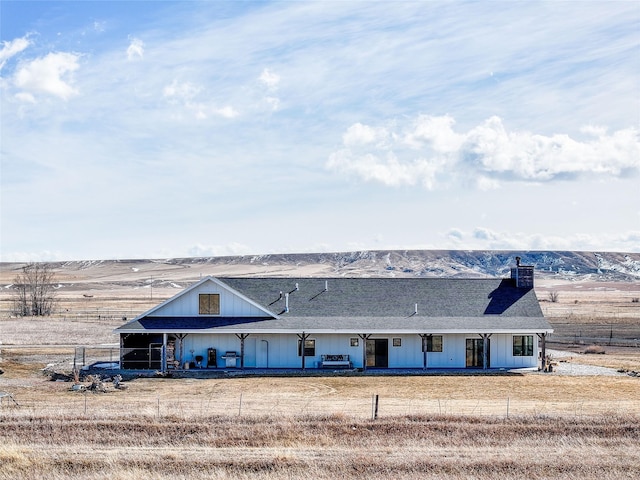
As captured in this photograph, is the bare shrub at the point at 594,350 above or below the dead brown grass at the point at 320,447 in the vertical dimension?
above

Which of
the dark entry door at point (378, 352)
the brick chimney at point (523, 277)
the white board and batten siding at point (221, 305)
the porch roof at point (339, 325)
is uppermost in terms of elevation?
the brick chimney at point (523, 277)

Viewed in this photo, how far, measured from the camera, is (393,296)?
145ft

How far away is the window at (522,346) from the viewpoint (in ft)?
138

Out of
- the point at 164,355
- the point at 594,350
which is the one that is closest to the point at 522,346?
the point at 594,350

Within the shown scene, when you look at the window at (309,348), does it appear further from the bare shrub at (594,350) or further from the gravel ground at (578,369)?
the bare shrub at (594,350)

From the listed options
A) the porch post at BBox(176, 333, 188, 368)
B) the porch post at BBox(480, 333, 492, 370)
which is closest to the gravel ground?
the porch post at BBox(480, 333, 492, 370)

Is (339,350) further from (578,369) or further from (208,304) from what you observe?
(578,369)

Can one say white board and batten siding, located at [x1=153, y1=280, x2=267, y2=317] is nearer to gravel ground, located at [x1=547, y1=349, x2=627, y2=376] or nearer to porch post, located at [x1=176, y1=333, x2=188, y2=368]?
porch post, located at [x1=176, y1=333, x2=188, y2=368]

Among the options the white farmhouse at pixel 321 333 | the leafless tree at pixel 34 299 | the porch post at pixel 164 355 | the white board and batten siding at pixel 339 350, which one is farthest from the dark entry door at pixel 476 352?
the leafless tree at pixel 34 299

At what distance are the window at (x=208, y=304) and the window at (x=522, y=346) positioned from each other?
16.8m

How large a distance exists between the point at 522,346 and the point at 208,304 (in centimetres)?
1778

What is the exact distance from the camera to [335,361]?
40.6 meters

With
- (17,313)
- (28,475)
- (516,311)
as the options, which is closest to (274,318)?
(516,311)

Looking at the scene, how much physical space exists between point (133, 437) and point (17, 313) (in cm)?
7973
